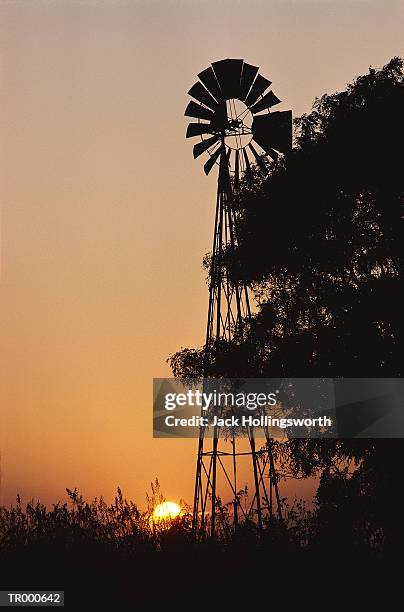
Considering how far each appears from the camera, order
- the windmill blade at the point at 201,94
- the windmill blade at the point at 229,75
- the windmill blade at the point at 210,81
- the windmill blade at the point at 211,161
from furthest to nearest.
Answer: the windmill blade at the point at 211,161
the windmill blade at the point at 201,94
the windmill blade at the point at 210,81
the windmill blade at the point at 229,75

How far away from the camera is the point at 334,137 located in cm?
1895

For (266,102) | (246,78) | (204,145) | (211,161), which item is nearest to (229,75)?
(246,78)

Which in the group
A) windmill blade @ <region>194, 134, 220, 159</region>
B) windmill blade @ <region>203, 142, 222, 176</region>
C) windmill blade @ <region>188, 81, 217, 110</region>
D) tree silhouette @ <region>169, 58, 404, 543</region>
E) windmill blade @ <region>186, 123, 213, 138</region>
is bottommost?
tree silhouette @ <region>169, 58, 404, 543</region>

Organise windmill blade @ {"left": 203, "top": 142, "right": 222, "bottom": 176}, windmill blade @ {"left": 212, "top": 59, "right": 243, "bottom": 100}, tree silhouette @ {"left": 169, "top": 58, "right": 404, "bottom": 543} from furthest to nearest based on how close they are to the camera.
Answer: windmill blade @ {"left": 203, "top": 142, "right": 222, "bottom": 176} < windmill blade @ {"left": 212, "top": 59, "right": 243, "bottom": 100} < tree silhouette @ {"left": 169, "top": 58, "right": 404, "bottom": 543}

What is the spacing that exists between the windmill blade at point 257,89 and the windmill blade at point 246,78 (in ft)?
0.29

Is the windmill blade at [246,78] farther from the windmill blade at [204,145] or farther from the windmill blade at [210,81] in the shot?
the windmill blade at [204,145]

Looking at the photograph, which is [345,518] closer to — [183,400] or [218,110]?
[183,400]

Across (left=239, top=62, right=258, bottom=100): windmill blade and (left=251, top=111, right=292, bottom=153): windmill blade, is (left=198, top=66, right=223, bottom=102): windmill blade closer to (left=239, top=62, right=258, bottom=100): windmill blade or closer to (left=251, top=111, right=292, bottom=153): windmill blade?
(left=239, top=62, right=258, bottom=100): windmill blade

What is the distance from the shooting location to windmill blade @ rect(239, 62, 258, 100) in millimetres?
19156

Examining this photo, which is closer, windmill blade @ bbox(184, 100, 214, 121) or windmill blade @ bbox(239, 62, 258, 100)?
windmill blade @ bbox(239, 62, 258, 100)

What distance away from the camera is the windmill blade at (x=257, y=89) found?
19188 millimetres

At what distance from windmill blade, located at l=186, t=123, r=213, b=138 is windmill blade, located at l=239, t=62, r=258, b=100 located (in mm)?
1053

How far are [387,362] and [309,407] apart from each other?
2.14 meters

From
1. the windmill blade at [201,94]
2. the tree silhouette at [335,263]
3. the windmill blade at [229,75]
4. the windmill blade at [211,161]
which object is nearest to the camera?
the tree silhouette at [335,263]
